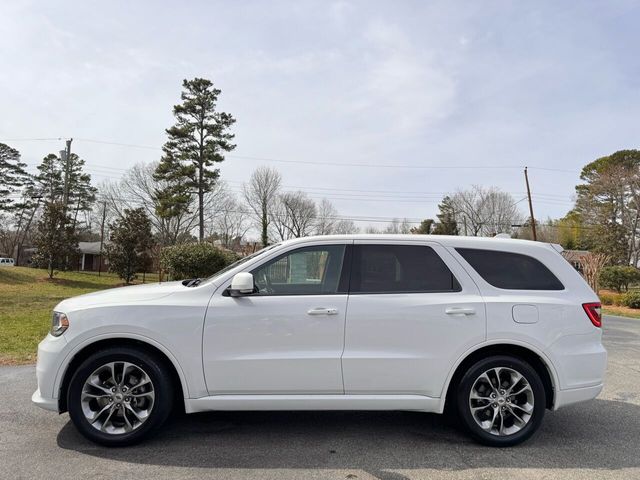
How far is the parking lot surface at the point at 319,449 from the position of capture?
330 cm

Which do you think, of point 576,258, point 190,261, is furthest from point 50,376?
point 576,258

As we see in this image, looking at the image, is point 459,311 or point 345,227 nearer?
point 459,311

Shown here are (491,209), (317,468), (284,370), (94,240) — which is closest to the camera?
(317,468)

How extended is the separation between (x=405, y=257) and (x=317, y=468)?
1.85 metres

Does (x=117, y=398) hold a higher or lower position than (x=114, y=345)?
lower

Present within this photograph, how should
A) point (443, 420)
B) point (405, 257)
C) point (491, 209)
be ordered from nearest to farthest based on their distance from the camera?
point (405, 257) < point (443, 420) < point (491, 209)

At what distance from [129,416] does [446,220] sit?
59696 mm

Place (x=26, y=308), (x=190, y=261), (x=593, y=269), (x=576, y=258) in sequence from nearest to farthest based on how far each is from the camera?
1. (x=26, y=308)
2. (x=190, y=261)
3. (x=593, y=269)
4. (x=576, y=258)

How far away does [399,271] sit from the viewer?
3.99 meters

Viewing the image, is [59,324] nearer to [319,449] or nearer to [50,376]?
[50,376]

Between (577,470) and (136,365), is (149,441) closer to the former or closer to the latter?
(136,365)

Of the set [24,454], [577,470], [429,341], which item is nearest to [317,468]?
[429,341]

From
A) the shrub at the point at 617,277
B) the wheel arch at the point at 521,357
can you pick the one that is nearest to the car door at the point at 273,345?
the wheel arch at the point at 521,357

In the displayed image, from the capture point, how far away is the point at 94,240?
65500 millimetres
